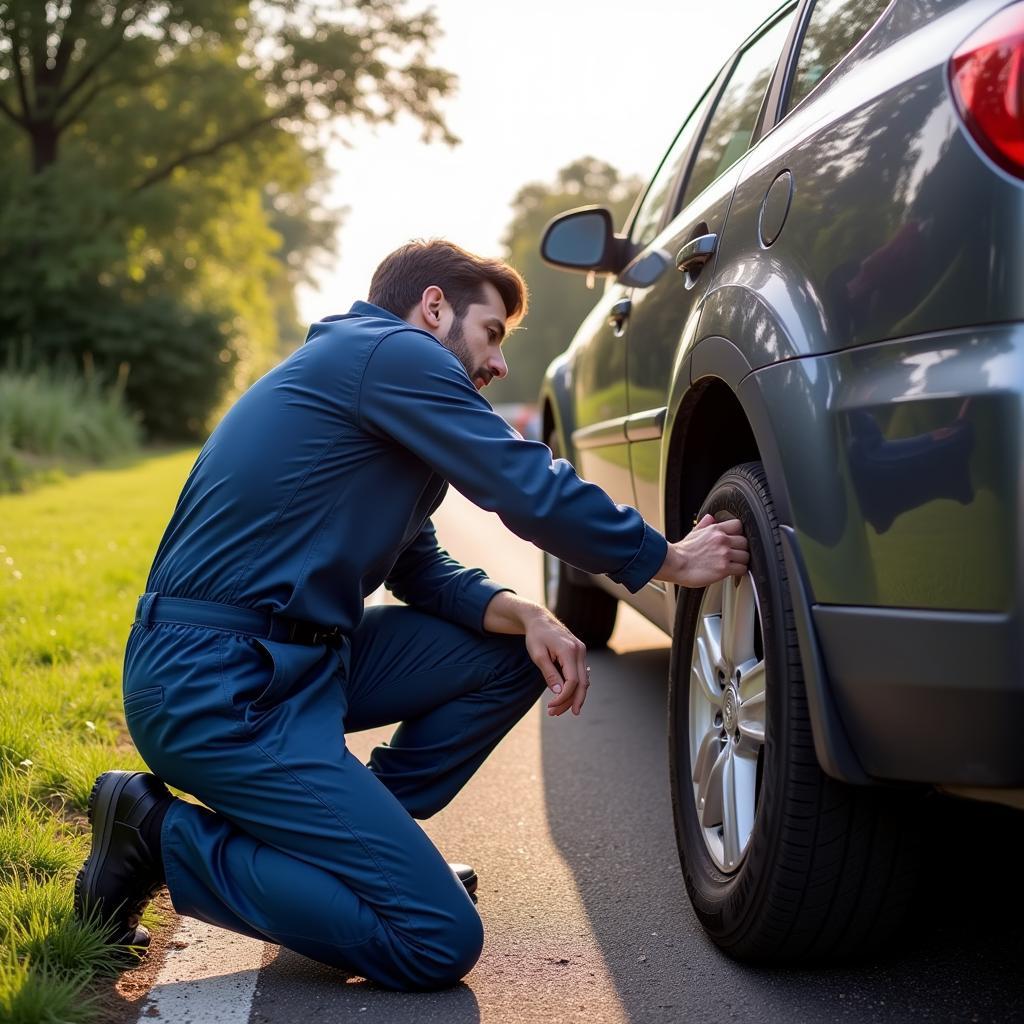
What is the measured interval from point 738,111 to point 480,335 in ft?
3.47

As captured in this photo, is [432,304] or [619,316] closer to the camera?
[432,304]

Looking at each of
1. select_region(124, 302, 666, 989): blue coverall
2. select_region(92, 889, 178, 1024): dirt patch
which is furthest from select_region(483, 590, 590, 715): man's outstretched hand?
select_region(92, 889, 178, 1024): dirt patch

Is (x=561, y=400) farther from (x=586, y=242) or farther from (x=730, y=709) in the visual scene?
(x=730, y=709)

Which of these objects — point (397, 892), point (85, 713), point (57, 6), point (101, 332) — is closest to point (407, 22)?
point (57, 6)

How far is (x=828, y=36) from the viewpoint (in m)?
2.48

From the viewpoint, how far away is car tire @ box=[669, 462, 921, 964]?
202cm

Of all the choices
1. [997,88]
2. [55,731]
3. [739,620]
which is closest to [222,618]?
[739,620]

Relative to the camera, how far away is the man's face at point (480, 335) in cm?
275

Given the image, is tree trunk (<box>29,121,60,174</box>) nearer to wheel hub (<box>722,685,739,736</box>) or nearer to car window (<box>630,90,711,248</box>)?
car window (<box>630,90,711,248</box>)

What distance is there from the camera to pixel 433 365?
8.14 ft

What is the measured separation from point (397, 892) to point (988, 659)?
1177 millimetres

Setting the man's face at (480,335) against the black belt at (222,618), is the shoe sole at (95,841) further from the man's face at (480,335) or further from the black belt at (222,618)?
the man's face at (480,335)

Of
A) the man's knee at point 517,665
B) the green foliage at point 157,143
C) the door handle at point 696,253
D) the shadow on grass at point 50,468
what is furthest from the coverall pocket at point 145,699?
the green foliage at point 157,143

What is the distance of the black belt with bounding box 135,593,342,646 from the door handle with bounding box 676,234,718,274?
113 cm
